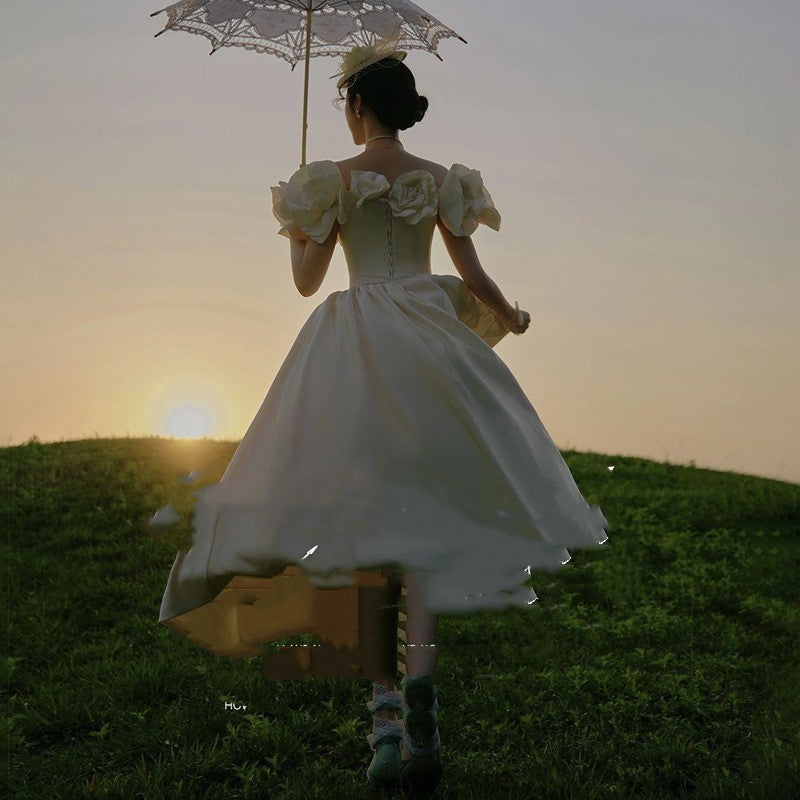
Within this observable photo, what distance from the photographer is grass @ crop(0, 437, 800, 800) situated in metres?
5.25

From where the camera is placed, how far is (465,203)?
4.85 metres

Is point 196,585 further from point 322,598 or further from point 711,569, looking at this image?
point 711,569

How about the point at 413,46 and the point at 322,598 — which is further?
the point at 413,46

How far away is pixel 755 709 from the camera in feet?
21.5

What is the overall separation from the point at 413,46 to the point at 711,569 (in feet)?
19.8

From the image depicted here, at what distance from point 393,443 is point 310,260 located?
1.03m

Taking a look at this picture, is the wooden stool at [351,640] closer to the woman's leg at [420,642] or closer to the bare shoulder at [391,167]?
the woman's leg at [420,642]

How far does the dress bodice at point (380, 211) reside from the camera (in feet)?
15.4

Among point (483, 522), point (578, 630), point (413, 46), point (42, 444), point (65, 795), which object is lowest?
point (65, 795)

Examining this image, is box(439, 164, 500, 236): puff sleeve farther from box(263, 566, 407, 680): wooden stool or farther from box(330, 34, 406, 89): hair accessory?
box(263, 566, 407, 680): wooden stool

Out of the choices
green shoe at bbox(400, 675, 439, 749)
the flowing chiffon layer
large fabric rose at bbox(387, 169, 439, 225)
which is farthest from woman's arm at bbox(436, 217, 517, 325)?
green shoe at bbox(400, 675, 439, 749)

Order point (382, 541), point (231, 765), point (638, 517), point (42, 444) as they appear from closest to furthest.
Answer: point (382, 541) → point (231, 765) → point (638, 517) → point (42, 444)

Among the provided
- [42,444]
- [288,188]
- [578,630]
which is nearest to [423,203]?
[288,188]

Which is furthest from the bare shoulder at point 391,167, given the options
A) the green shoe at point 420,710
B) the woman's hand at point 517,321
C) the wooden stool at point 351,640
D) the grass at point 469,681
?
the green shoe at point 420,710
